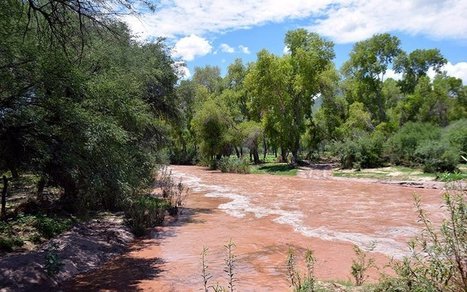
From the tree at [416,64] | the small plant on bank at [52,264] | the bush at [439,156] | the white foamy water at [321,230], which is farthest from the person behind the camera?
the tree at [416,64]

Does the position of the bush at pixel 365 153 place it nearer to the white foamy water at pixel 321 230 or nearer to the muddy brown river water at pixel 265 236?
the muddy brown river water at pixel 265 236

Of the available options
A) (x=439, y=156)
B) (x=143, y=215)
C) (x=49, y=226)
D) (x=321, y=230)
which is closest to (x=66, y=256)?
(x=49, y=226)

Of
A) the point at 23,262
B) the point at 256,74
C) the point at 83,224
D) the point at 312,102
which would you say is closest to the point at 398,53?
the point at 312,102

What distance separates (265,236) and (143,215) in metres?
4.37

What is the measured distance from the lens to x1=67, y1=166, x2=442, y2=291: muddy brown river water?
8.95m

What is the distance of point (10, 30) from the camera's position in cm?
830

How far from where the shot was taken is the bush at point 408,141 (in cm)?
3362

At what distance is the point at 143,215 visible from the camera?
46.1 ft

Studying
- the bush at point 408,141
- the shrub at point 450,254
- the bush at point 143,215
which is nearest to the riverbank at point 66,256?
the bush at point 143,215

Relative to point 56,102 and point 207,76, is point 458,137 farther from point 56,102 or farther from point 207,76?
point 207,76

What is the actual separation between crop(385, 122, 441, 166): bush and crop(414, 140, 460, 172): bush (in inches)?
108

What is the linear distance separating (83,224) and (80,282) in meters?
4.39

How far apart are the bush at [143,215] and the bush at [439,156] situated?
21.7 metres

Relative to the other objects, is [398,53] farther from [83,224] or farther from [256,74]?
[83,224]
